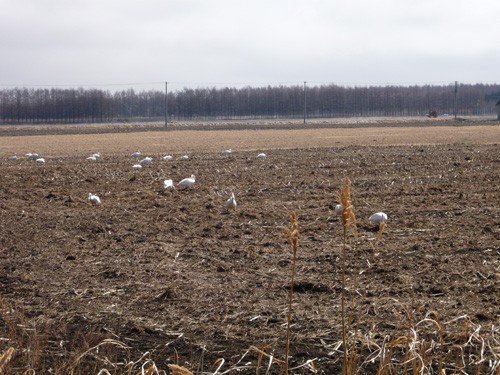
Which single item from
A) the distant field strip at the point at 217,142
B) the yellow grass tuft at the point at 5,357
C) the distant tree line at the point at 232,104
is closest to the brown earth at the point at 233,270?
the yellow grass tuft at the point at 5,357

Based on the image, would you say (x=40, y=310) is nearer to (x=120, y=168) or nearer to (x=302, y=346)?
(x=302, y=346)

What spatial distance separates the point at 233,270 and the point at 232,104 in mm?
165474

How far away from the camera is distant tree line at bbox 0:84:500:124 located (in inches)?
5989

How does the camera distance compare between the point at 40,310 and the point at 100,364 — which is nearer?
the point at 100,364

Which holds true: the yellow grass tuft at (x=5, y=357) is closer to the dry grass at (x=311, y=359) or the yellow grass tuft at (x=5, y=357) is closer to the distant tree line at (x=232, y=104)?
the dry grass at (x=311, y=359)

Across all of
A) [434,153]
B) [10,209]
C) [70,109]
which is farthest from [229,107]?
[10,209]

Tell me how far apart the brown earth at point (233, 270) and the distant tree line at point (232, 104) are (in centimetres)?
13558

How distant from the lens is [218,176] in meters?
18.5

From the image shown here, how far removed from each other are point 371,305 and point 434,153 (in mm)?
19396

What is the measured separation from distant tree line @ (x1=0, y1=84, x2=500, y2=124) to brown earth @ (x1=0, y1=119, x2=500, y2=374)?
136 meters

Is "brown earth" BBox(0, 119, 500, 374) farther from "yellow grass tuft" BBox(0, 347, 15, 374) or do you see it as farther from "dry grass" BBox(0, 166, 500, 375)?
"yellow grass tuft" BBox(0, 347, 15, 374)

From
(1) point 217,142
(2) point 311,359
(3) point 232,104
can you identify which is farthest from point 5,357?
(3) point 232,104

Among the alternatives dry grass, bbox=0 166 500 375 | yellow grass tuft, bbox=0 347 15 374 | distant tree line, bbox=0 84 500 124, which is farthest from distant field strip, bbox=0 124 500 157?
distant tree line, bbox=0 84 500 124

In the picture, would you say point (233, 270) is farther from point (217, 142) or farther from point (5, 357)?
point (217, 142)
